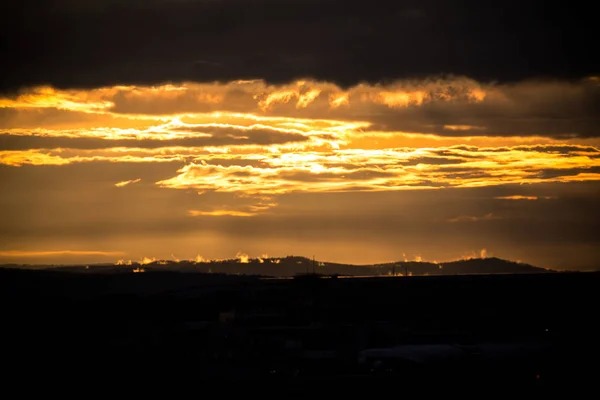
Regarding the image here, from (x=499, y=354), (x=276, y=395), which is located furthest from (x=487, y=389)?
(x=499, y=354)

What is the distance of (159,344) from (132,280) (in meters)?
104

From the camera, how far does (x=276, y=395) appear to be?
5797 centimetres

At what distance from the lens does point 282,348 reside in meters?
81.3

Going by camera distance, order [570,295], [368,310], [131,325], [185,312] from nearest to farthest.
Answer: [131,325] → [185,312] → [368,310] → [570,295]

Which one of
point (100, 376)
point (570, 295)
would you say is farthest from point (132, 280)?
point (100, 376)

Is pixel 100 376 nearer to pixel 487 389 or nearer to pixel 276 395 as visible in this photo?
pixel 276 395

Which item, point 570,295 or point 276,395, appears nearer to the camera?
point 276,395

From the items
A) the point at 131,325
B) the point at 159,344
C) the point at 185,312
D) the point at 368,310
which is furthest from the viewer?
the point at 368,310

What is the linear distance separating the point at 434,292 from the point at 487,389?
364 feet

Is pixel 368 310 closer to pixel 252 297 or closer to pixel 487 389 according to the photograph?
pixel 252 297

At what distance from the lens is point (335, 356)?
260ft

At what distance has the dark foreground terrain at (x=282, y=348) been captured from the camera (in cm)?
6431

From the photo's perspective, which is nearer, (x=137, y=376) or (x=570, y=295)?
(x=137, y=376)

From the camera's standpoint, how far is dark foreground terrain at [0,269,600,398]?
6431 cm
